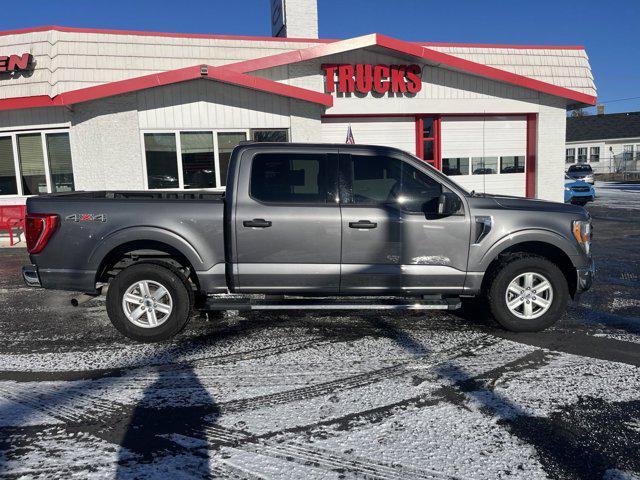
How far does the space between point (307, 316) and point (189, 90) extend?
790 centimetres

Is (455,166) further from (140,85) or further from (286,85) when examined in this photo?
(140,85)

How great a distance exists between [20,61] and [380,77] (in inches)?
341

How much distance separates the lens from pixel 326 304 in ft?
17.2

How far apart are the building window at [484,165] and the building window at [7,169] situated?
12.2 m

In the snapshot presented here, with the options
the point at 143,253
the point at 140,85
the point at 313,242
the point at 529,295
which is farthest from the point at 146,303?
the point at 140,85

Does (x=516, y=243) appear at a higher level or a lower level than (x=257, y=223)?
lower

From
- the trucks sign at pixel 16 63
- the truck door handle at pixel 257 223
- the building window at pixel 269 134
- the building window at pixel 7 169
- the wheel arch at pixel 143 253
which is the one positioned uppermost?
the trucks sign at pixel 16 63

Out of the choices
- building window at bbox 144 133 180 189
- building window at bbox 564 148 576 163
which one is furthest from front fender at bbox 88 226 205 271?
building window at bbox 564 148 576 163

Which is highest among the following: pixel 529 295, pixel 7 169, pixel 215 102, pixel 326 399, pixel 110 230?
pixel 215 102

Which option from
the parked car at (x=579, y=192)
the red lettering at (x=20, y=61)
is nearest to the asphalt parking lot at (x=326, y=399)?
the red lettering at (x=20, y=61)

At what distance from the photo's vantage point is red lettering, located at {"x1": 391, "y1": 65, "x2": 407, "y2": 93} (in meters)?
13.8

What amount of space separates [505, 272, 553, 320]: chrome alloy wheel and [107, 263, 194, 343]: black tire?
10.8ft

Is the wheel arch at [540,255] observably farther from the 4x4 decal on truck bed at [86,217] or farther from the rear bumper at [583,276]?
the 4x4 decal on truck bed at [86,217]

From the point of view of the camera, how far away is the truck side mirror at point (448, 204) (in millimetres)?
5039
